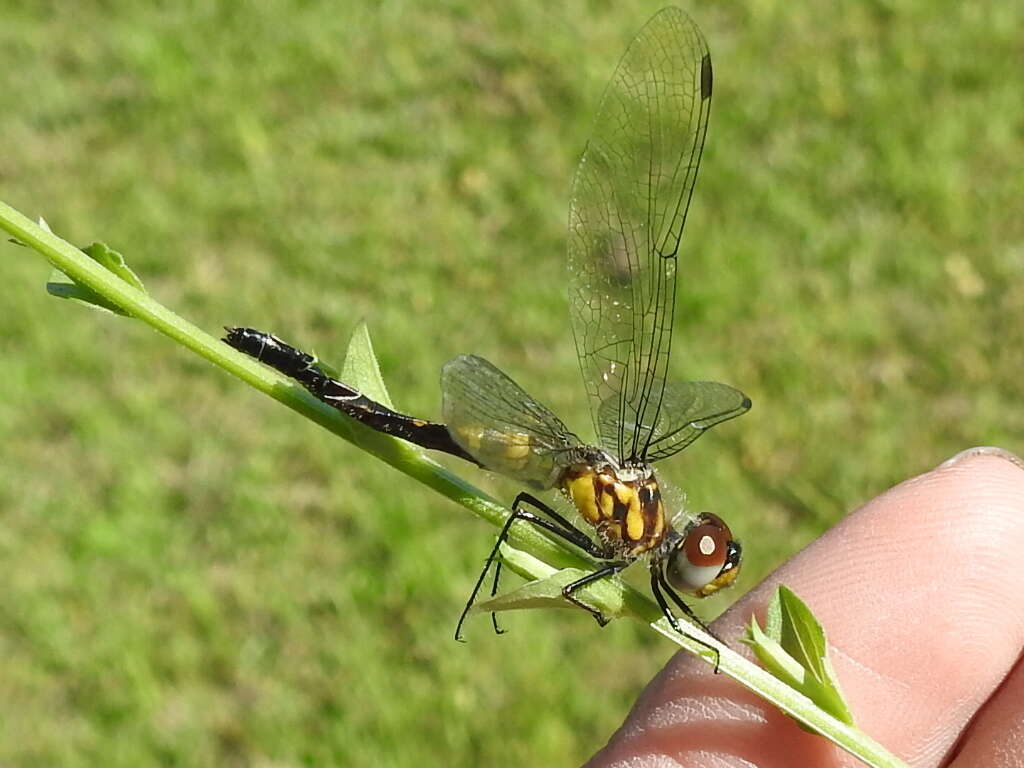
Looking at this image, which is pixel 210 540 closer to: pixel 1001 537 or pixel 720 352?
pixel 720 352

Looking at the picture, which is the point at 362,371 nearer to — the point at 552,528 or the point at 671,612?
the point at 552,528

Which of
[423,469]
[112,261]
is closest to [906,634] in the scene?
[423,469]

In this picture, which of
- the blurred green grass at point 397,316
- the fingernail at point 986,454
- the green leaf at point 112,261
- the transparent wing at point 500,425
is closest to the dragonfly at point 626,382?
the transparent wing at point 500,425

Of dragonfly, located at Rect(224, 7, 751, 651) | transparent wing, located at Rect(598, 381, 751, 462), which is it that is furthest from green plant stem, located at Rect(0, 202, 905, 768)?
transparent wing, located at Rect(598, 381, 751, 462)

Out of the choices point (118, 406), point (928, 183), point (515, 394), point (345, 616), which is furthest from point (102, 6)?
point (515, 394)

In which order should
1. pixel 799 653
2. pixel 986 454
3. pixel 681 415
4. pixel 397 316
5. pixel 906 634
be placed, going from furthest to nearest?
pixel 397 316
pixel 986 454
pixel 906 634
pixel 681 415
pixel 799 653

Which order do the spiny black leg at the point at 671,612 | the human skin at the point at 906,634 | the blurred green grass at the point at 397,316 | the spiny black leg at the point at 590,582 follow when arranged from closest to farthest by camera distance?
1. the spiny black leg at the point at 590,582
2. the spiny black leg at the point at 671,612
3. the human skin at the point at 906,634
4. the blurred green grass at the point at 397,316

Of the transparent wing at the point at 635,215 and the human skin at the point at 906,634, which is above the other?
the transparent wing at the point at 635,215

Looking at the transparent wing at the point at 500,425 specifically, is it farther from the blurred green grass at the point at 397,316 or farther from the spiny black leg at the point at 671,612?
the blurred green grass at the point at 397,316
